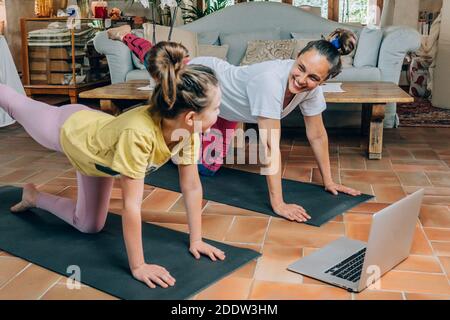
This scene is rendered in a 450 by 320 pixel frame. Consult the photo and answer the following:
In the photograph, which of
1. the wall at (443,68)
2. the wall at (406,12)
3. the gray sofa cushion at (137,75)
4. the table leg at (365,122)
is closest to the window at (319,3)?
the wall at (406,12)

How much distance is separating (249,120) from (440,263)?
1.09m

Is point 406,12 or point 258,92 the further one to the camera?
point 406,12

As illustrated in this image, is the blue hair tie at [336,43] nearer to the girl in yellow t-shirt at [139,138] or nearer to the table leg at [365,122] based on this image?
the girl in yellow t-shirt at [139,138]

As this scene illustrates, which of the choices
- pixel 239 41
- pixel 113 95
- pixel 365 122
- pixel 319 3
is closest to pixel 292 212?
pixel 113 95

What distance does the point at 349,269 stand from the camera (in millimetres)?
1773

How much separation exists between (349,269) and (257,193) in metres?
0.88

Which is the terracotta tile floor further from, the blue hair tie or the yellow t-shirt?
the blue hair tie

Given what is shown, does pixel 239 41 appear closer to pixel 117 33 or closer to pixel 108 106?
pixel 108 106

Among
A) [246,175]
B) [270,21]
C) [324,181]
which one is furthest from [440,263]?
[270,21]

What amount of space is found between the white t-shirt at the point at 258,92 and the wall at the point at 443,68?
299cm

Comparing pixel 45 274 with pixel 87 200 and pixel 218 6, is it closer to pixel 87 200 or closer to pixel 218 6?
pixel 87 200

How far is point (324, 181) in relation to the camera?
261 centimetres

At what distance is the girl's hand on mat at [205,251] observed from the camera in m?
1.85

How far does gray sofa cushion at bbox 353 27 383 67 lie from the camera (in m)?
4.25
